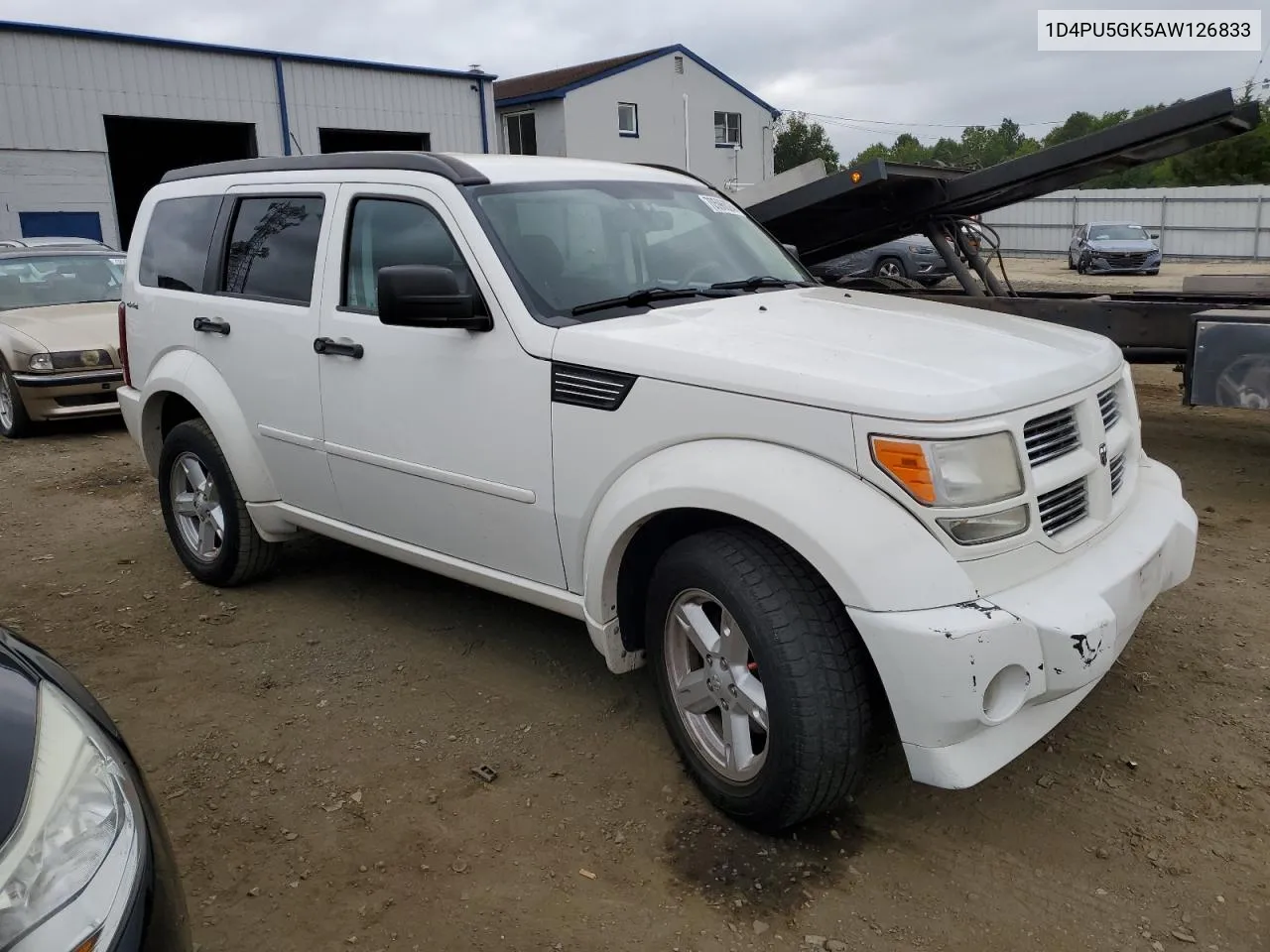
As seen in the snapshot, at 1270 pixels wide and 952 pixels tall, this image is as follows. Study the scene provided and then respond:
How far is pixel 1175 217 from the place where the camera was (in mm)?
31328

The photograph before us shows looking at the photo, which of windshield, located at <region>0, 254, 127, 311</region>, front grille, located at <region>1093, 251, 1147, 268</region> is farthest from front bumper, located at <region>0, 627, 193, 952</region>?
front grille, located at <region>1093, 251, 1147, 268</region>

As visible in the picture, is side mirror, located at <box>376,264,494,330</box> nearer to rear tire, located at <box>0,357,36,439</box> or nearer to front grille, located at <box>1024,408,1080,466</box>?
front grille, located at <box>1024,408,1080,466</box>

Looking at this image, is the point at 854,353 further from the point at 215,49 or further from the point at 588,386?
the point at 215,49

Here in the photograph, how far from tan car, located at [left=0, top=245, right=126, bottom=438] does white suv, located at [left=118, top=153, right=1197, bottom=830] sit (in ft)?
17.6

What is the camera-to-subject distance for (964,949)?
103 inches

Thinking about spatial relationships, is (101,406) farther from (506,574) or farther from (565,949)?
(565,949)

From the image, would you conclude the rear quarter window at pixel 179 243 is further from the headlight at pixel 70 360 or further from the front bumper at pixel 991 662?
the headlight at pixel 70 360

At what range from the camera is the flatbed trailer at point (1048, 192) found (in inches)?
226

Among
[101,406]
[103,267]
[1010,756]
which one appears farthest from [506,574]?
[103,267]

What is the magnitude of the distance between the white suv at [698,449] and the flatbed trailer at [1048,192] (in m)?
2.50

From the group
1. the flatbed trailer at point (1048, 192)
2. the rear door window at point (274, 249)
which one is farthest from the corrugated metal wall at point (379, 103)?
the rear door window at point (274, 249)

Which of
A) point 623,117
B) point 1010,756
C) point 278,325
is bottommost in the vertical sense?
point 1010,756

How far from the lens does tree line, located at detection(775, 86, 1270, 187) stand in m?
23.6

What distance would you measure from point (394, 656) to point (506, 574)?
95 centimetres
